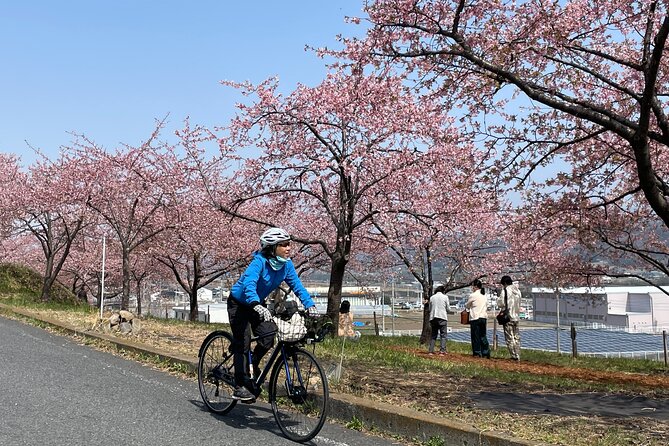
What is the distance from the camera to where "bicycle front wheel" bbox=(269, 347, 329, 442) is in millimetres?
4805

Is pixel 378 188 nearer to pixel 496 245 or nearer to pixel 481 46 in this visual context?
pixel 481 46

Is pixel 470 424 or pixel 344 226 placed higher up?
pixel 344 226

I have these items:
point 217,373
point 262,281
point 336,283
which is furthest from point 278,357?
point 336,283

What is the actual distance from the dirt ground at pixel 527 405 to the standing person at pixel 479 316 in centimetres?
544

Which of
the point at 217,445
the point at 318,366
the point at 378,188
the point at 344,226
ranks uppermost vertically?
the point at 378,188

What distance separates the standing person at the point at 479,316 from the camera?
13679mm

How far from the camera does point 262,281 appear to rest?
17.4ft

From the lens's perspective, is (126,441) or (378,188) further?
(378,188)

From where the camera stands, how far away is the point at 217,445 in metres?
4.61

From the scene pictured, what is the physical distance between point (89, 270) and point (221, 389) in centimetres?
3476

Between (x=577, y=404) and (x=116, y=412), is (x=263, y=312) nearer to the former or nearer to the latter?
(x=116, y=412)

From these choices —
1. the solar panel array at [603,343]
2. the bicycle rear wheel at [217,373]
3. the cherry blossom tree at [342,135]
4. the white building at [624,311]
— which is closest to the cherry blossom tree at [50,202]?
the cherry blossom tree at [342,135]

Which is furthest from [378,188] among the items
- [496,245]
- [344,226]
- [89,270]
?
[89,270]

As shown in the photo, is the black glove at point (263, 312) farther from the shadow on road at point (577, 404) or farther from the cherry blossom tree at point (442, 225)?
the cherry blossom tree at point (442, 225)
